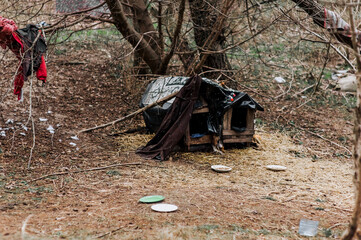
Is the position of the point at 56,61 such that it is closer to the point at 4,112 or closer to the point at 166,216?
the point at 4,112

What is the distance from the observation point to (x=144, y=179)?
5430mm

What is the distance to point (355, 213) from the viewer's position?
266cm

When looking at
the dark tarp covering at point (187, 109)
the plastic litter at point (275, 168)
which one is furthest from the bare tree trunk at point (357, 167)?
the dark tarp covering at point (187, 109)

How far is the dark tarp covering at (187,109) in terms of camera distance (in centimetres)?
652

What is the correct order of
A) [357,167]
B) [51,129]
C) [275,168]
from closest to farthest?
1. [357,167]
2. [275,168]
3. [51,129]

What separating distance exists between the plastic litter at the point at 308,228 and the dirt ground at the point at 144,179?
77 mm

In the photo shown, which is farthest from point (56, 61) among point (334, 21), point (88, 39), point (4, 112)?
point (334, 21)

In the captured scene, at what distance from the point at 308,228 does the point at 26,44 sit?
4504mm

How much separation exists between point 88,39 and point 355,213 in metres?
10.7

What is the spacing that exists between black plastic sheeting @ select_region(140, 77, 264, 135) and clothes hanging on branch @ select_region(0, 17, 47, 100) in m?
2.19

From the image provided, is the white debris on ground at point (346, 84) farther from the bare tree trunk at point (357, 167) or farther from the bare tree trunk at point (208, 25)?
the bare tree trunk at point (357, 167)

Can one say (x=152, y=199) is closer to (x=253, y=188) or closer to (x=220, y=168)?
(x=253, y=188)

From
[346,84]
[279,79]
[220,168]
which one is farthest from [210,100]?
[346,84]

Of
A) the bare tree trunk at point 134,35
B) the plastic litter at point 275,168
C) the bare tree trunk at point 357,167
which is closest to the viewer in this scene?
the bare tree trunk at point 357,167
